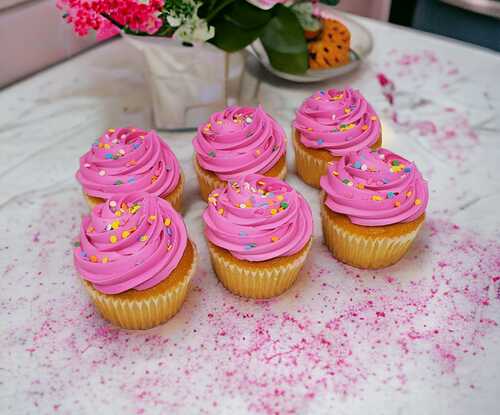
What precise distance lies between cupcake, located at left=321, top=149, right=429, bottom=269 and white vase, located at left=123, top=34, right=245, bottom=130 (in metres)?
0.52

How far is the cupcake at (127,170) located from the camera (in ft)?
4.61

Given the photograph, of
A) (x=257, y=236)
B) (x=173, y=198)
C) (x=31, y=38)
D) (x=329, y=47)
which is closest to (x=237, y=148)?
(x=173, y=198)

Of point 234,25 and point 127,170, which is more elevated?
point 234,25

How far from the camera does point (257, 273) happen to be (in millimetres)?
1280

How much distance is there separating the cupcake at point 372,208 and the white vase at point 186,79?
0.52 metres

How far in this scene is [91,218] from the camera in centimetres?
127

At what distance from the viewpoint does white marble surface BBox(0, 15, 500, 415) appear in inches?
45.1

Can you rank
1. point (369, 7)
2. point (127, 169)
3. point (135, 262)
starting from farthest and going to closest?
point (369, 7), point (127, 169), point (135, 262)

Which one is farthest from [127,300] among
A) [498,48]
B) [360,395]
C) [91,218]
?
[498,48]

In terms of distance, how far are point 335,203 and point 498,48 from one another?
61.4 inches

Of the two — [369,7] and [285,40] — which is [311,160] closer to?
[285,40]

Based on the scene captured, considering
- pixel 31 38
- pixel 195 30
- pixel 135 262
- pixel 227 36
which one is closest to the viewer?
pixel 135 262

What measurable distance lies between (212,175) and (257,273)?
35 cm

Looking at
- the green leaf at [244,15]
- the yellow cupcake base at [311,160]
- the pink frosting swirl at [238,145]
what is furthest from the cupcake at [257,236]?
the green leaf at [244,15]
